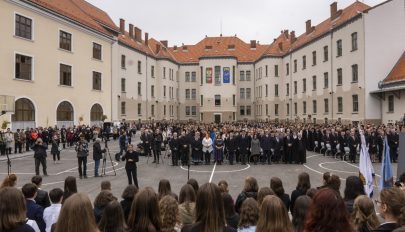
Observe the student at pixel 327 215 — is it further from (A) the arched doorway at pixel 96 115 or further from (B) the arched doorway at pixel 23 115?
(A) the arched doorway at pixel 96 115

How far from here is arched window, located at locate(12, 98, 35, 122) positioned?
28250 mm

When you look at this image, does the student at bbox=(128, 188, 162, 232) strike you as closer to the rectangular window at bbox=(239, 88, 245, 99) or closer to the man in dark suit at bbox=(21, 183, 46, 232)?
the man in dark suit at bbox=(21, 183, 46, 232)

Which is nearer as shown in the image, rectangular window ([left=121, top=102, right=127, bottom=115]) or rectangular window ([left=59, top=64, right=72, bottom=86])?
rectangular window ([left=59, top=64, right=72, bottom=86])

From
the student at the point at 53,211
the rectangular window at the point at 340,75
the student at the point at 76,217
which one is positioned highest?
the rectangular window at the point at 340,75

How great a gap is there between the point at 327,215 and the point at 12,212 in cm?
348

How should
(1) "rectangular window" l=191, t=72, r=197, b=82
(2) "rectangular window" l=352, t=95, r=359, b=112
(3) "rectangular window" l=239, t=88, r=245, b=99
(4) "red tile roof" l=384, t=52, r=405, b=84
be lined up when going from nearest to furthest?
(4) "red tile roof" l=384, t=52, r=405, b=84 < (2) "rectangular window" l=352, t=95, r=359, b=112 < (3) "rectangular window" l=239, t=88, r=245, b=99 < (1) "rectangular window" l=191, t=72, r=197, b=82

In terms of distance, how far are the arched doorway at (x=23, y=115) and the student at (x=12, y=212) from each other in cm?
2675

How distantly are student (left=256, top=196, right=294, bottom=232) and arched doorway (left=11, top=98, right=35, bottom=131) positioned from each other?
2820cm

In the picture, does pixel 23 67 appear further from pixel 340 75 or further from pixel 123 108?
pixel 340 75

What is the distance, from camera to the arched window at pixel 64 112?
110ft

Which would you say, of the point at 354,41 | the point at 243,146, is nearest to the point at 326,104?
the point at 354,41

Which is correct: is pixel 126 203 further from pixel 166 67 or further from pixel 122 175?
pixel 166 67

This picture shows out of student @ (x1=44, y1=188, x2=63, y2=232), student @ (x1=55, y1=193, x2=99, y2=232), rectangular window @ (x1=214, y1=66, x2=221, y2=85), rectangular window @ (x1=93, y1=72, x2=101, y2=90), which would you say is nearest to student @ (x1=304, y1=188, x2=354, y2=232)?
student @ (x1=55, y1=193, x2=99, y2=232)

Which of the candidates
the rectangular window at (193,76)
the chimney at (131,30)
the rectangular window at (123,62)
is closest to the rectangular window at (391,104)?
the rectangular window at (123,62)
